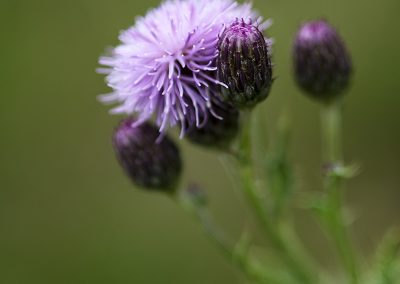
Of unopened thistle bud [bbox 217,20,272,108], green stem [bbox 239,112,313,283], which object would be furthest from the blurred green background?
unopened thistle bud [bbox 217,20,272,108]

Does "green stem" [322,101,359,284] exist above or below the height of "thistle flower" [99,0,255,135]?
above

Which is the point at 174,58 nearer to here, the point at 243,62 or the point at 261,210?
the point at 243,62

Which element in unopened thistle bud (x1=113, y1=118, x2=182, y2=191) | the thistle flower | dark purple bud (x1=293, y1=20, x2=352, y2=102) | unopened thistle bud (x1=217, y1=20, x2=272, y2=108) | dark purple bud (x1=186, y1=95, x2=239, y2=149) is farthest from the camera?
dark purple bud (x1=293, y1=20, x2=352, y2=102)

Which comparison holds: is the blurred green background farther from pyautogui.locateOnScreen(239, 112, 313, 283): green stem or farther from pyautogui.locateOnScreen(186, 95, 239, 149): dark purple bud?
pyautogui.locateOnScreen(186, 95, 239, 149): dark purple bud

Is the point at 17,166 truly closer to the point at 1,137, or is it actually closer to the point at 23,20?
the point at 1,137

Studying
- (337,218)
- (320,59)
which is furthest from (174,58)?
(337,218)

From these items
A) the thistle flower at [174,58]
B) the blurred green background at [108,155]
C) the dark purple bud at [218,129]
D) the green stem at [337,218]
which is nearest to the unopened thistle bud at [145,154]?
the dark purple bud at [218,129]

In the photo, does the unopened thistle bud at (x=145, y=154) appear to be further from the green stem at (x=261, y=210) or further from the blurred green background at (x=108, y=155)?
the blurred green background at (x=108, y=155)
